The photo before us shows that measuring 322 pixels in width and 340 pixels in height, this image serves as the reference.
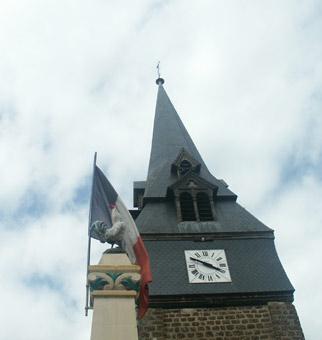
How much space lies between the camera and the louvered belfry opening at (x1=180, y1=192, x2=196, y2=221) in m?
14.8

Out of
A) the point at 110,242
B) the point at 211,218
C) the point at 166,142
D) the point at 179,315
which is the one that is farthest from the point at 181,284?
the point at 166,142

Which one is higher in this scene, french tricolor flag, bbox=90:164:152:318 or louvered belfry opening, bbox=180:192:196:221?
louvered belfry opening, bbox=180:192:196:221

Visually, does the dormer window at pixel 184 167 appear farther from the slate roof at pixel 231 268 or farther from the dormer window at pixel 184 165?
the slate roof at pixel 231 268

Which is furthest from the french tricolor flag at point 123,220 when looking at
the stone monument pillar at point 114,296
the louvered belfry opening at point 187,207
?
the louvered belfry opening at point 187,207

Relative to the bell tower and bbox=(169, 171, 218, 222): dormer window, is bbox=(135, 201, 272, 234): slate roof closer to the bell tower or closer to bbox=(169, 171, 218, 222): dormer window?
the bell tower

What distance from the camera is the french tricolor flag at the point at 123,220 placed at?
526 cm

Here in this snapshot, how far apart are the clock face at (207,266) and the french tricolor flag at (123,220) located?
20.7 feet

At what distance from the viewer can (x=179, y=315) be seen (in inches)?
442

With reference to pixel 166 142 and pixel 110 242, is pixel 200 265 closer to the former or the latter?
pixel 110 242

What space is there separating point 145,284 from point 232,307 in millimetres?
6811

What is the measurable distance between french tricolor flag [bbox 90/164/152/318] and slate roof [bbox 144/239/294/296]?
5836 mm

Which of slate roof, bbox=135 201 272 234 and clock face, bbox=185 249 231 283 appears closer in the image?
clock face, bbox=185 249 231 283

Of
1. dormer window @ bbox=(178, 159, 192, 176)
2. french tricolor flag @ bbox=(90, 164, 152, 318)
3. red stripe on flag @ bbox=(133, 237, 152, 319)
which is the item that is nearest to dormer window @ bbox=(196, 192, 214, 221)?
dormer window @ bbox=(178, 159, 192, 176)

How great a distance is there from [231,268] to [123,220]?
23.8ft
